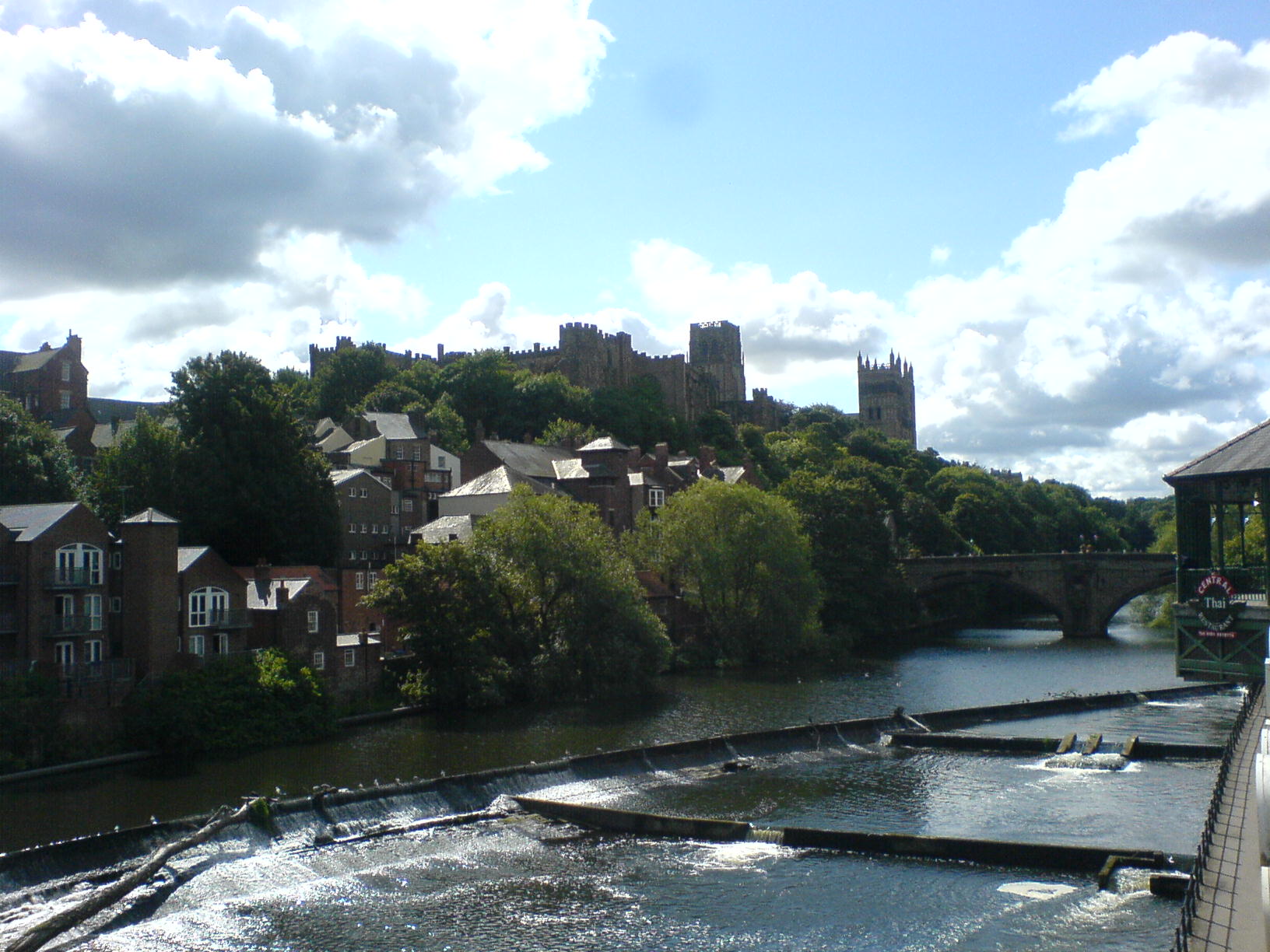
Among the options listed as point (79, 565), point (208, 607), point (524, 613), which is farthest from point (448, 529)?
point (79, 565)

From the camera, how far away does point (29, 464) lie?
54.1 metres

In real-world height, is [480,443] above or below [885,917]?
Answer: above

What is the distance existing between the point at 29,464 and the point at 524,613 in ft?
82.0

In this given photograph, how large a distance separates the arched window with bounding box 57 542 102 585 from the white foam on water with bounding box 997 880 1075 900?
3091 cm

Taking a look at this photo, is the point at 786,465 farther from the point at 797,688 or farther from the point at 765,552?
the point at 797,688

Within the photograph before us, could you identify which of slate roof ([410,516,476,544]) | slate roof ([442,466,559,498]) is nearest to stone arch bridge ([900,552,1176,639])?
slate roof ([442,466,559,498])

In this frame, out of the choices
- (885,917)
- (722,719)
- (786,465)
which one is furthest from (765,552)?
(786,465)

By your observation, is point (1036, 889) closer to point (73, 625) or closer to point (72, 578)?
point (73, 625)

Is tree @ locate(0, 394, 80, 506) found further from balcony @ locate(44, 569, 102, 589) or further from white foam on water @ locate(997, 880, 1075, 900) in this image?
white foam on water @ locate(997, 880, 1075, 900)

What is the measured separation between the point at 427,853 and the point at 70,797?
39.1ft

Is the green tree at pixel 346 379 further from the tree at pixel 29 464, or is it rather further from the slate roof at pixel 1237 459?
the slate roof at pixel 1237 459

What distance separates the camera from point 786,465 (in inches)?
5374

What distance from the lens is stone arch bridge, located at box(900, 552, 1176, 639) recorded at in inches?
3108

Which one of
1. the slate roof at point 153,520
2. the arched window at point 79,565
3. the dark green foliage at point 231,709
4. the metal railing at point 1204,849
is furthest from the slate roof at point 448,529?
the metal railing at point 1204,849
